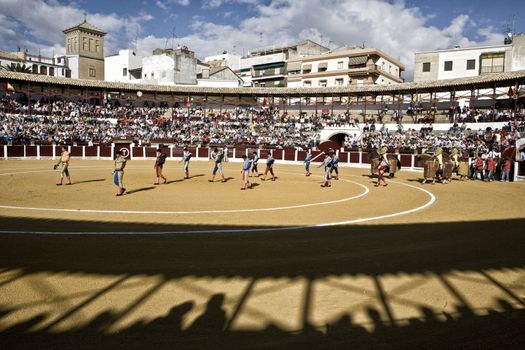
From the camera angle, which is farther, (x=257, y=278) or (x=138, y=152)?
(x=138, y=152)

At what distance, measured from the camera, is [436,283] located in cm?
492

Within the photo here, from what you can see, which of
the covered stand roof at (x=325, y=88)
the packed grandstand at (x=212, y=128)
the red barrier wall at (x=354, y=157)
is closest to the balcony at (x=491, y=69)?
the covered stand roof at (x=325, y=88)

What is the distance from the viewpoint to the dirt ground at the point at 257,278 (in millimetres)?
3648

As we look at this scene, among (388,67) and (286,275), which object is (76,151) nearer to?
(286,275)

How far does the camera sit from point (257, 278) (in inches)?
195

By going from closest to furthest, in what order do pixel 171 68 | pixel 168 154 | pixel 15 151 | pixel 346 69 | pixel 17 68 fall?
pixel 15 151 < pixel 168 154 < pixel 346 69 < pixel 17 68 < pixel 171 68

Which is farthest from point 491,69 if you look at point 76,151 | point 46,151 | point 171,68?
point 46,151

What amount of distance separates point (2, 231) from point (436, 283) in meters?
7.34

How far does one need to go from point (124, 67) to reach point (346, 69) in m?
38.5

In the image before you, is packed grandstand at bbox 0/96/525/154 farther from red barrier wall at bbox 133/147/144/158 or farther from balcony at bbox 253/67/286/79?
balcony at bbox 253/67/286/79

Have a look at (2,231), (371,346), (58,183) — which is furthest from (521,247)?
(58,183)

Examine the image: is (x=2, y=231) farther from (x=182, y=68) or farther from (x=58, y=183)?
(x=182, y=68)

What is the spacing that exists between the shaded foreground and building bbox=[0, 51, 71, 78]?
64136 millimetres

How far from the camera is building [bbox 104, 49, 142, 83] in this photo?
65.9 meters
